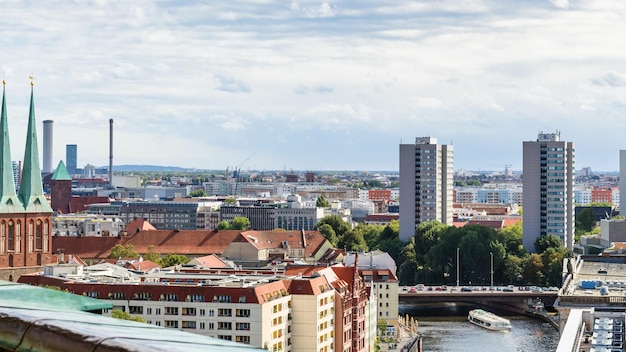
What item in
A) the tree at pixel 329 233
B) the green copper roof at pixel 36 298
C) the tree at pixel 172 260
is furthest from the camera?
the tree at pixel 329 233

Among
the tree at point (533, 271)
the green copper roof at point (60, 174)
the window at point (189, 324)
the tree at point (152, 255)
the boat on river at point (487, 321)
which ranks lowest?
the boat on river at point (487, 321)

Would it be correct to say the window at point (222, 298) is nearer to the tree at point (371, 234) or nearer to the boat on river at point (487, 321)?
the boat on river at point (487, 321)

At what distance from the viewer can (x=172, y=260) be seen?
74.3m

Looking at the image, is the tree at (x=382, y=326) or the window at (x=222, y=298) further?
the tree at (x=382, y=326)

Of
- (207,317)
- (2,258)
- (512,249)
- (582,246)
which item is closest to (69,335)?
(207,317)

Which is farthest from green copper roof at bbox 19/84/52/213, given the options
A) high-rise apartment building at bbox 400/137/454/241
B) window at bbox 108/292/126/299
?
high-rise apartment building at bbox 400/137/454/241

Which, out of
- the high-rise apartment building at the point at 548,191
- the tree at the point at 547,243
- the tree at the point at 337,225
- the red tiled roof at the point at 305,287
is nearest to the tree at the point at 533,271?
the tree at the point at 547,243

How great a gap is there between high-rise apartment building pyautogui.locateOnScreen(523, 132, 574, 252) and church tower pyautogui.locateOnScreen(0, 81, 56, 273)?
44.7 meters

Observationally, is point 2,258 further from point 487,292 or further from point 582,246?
point 582,246

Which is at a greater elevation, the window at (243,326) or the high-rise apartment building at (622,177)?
the high-rise apartment building at (622,177)

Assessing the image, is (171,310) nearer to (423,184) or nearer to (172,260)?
(172,260)

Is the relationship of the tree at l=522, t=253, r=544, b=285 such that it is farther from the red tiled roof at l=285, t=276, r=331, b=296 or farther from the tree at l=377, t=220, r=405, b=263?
the red tiled roof at l=285, t=276, r=331, b=296

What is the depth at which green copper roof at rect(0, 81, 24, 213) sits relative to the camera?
58.3 meters

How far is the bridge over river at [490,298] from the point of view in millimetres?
76125
